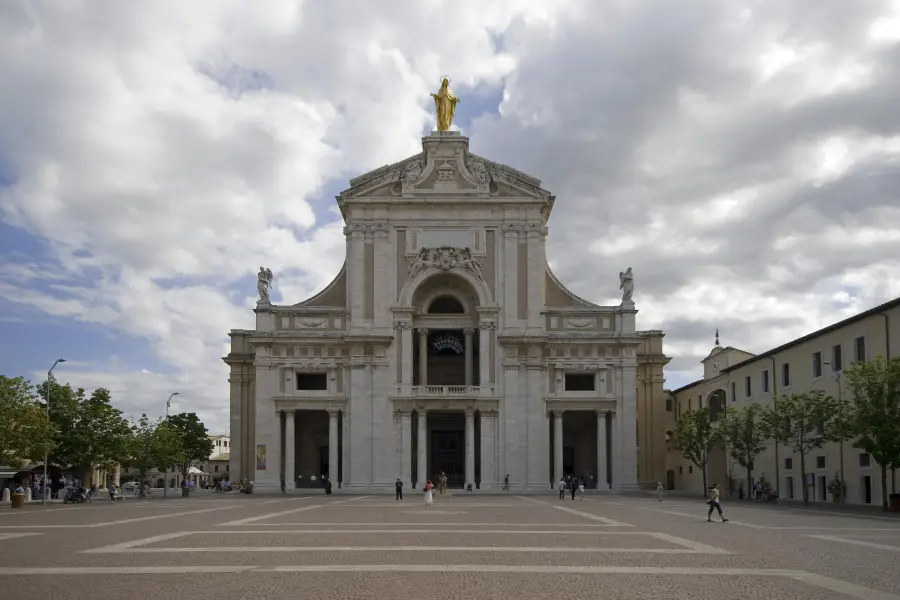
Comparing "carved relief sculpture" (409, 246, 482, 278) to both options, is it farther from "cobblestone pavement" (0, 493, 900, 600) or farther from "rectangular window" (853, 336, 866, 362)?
"cobblestone pavement" (0, 493, 900, 600)

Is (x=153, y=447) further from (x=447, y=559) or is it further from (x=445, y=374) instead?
(x=447, y=559)

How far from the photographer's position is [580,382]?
7444cm

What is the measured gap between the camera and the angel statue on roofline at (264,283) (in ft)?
244

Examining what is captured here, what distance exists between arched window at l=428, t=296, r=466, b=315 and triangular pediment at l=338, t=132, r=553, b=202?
7.74 metres

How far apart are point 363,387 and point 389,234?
11097 millimetres

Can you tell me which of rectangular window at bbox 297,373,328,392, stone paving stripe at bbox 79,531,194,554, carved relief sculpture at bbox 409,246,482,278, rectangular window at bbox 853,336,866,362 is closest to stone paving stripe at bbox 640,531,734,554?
stone paving stripe at bbox 79,531,194,554

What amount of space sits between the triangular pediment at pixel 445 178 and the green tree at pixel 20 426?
29040mm

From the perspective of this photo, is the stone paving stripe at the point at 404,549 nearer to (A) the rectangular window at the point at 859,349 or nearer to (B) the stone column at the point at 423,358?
(A) the rectangular window at the point at 859,349

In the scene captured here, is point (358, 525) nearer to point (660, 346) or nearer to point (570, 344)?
point (570, 344)

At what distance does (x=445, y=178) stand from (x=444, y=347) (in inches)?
488

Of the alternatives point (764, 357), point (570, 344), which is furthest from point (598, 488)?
point (764, 357)

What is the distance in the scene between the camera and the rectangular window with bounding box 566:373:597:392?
243 feet

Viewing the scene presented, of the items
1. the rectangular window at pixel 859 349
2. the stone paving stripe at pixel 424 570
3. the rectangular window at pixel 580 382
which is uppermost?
the rectangular window at pixel 859 349

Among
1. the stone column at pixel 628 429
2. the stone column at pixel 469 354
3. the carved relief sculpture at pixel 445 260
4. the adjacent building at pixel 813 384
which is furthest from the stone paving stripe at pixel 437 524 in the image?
the carved relief sculpture at pixel 445 260
